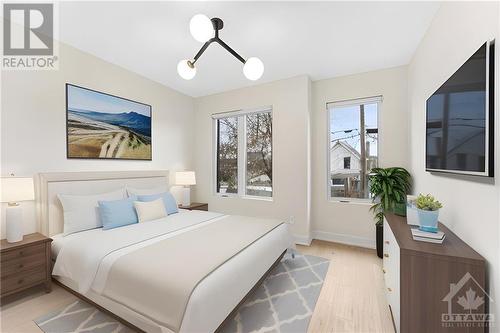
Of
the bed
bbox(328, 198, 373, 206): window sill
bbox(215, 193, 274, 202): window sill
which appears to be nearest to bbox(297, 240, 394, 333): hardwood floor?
the bed

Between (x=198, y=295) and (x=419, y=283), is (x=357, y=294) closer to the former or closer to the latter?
(x=419, y=283)

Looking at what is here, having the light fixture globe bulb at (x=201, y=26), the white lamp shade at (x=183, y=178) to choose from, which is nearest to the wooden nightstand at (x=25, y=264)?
the white lamp shade at (x=183, y=178)

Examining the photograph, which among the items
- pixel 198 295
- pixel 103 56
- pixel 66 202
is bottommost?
pixel 198 295

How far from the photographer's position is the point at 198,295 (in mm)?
1282

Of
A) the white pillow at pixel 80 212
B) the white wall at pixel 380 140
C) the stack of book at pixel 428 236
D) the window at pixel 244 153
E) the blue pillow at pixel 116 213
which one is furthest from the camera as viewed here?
the window at pixel 244 153

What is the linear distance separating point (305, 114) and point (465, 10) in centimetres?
209

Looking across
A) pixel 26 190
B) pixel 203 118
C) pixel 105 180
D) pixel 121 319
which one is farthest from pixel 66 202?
pixel 203 118

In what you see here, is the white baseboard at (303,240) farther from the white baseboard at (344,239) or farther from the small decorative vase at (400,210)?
the small decorative vase at (400,210)

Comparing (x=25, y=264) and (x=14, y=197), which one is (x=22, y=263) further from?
(x=14, y=197)

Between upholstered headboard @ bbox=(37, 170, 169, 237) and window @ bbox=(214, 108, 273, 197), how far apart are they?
1736 mm

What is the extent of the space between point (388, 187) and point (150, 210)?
3146mm

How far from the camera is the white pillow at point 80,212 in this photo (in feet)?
7.75

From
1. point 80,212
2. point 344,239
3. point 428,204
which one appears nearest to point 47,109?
point 80,212

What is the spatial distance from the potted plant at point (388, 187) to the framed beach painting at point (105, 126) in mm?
3534
